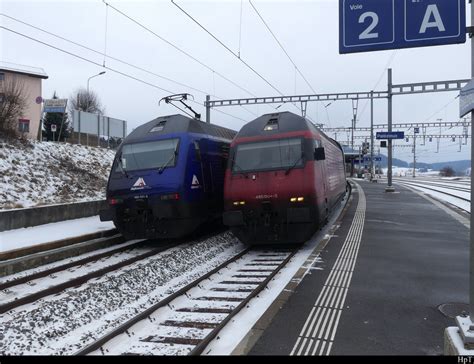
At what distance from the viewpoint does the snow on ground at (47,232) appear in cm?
941

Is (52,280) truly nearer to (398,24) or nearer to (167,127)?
(167,127)

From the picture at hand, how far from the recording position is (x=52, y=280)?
292 inches

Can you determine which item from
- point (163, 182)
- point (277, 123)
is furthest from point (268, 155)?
point (163, 182)

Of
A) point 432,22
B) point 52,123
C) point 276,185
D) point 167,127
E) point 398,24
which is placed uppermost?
point 52,123

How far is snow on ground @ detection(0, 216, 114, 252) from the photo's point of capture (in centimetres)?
941

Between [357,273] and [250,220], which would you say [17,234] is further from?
[357,273]

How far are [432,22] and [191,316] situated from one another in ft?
16.4

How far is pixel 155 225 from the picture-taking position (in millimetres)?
10281

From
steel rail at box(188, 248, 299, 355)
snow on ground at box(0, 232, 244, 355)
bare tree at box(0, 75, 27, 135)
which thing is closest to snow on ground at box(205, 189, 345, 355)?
steel rail at box(188, 248, 299, 355)

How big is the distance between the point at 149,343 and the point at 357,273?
4002 mm

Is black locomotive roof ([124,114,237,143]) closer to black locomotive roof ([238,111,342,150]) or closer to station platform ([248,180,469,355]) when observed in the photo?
black locomotive roof ([238,111,342,150])

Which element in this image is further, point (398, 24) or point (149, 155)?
point (149, 155)

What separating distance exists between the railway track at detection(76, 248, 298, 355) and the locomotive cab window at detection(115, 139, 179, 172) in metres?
3.35

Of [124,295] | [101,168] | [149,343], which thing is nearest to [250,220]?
[124,295]
